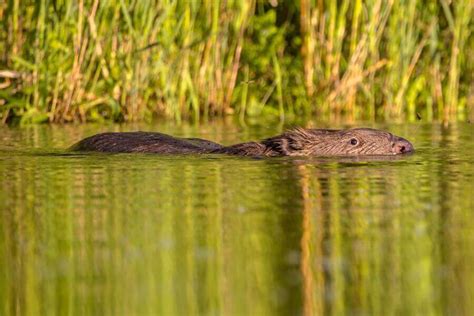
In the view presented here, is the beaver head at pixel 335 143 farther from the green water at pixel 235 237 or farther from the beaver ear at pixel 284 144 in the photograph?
the green water at pixel 235 237

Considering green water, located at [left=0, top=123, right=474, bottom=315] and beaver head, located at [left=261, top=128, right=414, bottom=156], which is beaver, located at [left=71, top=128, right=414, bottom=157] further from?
green water, located at [left=0, top=123, right=474, bottom=315]

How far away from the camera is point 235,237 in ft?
17.0

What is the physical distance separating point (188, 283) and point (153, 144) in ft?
15.7

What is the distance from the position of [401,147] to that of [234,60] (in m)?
4.56

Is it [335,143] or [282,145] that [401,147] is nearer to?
[335,143]

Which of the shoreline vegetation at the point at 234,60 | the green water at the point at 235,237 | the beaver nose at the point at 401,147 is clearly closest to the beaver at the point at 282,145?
the beaver nose at the point at 401,147

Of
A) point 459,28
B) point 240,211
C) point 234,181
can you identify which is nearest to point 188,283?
point 240,211

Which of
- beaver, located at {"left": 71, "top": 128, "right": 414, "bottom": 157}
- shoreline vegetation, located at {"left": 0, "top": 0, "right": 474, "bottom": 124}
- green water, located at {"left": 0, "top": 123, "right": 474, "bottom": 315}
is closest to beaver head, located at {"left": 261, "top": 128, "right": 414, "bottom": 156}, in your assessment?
beaver, located at {"left": 71, "top": 128, "right": 414, "bottom": 157}

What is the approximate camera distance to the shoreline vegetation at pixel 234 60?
1162cm

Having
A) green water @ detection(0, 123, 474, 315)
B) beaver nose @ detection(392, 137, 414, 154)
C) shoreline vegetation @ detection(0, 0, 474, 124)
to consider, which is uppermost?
shoreline vegetation @ detection(0, 0, 474, 124)

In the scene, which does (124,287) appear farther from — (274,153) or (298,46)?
(298,46)

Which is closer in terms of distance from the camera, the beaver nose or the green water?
the green water

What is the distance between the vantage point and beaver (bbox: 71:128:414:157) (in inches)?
353

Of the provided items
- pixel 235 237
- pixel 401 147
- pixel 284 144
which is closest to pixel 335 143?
pixel 284 144
